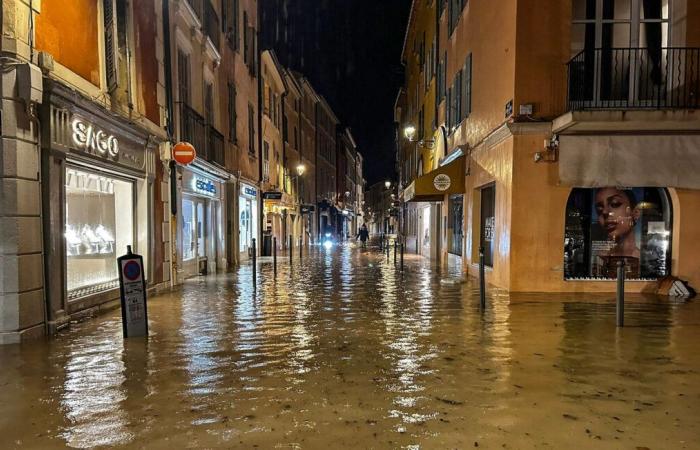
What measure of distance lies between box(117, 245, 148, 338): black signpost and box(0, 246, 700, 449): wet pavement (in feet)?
0.75

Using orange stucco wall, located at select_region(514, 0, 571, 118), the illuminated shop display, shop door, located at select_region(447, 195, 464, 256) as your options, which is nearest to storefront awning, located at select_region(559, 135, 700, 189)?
orange stucco wall, located at select_region(514, 0, 571, 118)

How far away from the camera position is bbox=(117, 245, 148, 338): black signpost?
6875mm

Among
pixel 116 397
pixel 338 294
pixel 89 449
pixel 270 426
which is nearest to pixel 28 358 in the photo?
pixel 116 397

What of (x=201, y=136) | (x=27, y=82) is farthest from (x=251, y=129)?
(x=27, y=82)

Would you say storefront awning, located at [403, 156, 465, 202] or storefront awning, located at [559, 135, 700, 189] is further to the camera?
storefront awning, located at [403, 156, 465, 202]

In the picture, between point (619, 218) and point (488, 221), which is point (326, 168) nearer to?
point (488, 221)

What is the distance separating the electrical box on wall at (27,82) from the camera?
662cm

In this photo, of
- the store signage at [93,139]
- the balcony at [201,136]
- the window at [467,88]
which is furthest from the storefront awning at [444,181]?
the store signage at [93,139]

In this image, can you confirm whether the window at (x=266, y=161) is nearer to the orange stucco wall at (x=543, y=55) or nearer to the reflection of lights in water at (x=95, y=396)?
the orange stucco wall at (x=543, y=55)

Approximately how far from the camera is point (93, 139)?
8633 millimetres

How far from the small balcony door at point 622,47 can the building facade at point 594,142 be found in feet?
0.07

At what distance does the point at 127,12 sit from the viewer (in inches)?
406

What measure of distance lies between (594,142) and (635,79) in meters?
1.87

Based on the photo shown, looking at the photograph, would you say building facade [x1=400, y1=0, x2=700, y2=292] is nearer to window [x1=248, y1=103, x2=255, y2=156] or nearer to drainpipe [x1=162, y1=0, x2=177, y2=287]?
drainpipe [x1=162, y1=0, x2=177, y2=287]
